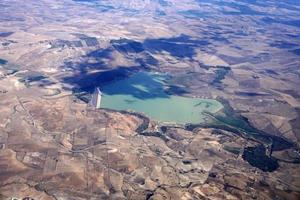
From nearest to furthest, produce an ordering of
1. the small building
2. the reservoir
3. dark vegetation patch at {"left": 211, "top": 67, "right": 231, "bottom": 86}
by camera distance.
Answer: the reservoir → the small building → dark vegetation patch at {"left": 211, "top": 67, "right": 231, "bottom": 86}

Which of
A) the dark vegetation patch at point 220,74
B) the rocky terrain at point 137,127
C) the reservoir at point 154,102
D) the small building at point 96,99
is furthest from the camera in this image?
the dark vegetation patch at point 220,74

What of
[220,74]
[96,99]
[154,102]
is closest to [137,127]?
[96,99]

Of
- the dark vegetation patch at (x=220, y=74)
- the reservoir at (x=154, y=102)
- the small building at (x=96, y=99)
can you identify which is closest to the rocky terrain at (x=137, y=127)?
the dark vegetation patch at (x=220, y=74)

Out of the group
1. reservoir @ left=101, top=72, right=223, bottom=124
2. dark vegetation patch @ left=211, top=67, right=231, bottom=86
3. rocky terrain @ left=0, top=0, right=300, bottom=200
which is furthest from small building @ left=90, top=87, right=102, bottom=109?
dark vegetation patch @ left=211, top=67, right=231, bottom=86

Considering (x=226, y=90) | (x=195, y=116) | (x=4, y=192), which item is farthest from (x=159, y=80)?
(x=4, y=192)

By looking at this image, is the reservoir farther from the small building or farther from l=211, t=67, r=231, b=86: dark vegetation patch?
l=211, t=67, r=231, b=86: dark vegetation patch

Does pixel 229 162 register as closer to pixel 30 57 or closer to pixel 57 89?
pixel 57 89

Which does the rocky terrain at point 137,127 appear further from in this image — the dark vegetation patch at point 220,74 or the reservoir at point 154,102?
the reservoir at point 154,102

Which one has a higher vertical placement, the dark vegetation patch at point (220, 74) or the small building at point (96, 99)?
the small building at point (96, 99)
